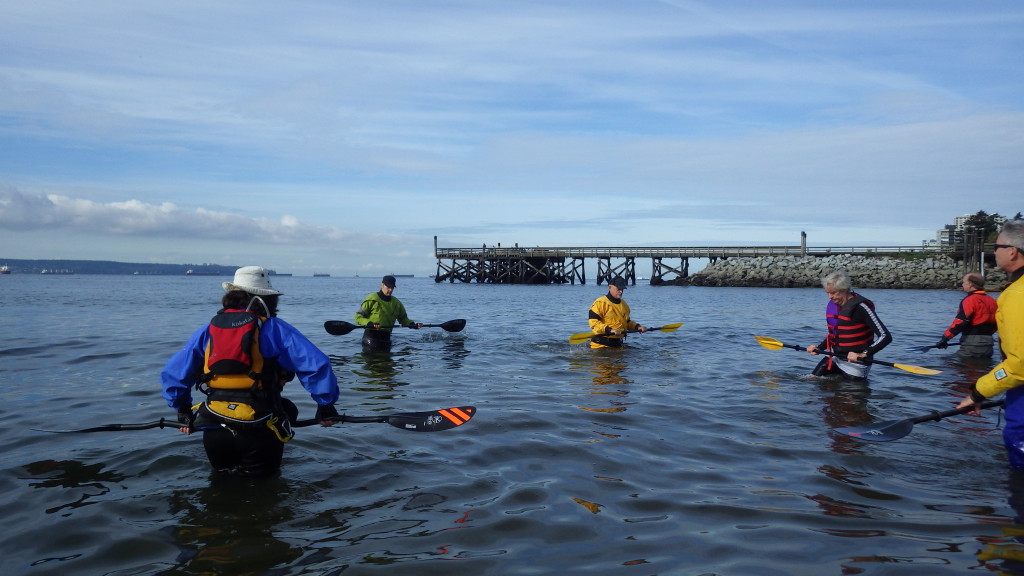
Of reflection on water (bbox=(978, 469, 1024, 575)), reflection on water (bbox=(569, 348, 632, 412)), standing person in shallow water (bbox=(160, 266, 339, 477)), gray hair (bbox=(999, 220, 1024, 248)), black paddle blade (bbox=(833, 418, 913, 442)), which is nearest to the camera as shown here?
reflection on water (bbox=(978, 469, 1024, 575))

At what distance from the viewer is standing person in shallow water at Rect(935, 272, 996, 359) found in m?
11.9

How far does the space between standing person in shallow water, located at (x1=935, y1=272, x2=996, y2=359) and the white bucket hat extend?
1187 centimetres

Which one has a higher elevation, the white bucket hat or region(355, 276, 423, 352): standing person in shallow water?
the white bucket hat

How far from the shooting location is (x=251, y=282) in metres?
5.36

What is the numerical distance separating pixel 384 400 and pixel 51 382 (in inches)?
235

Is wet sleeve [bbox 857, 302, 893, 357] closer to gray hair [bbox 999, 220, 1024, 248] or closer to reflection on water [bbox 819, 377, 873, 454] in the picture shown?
reflection on water [bbox 819, 377, 873, 454]

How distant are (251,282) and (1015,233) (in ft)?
19.6

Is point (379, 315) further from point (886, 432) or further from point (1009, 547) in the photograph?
point (1009, 547)

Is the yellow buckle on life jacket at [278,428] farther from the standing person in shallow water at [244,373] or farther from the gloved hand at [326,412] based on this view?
the gloved hand at [326,412]

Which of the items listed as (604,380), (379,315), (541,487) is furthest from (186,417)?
(379,315)

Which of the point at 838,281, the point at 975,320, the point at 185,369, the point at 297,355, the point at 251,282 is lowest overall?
the point at 975,320

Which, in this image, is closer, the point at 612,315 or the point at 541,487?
the point at 541,487

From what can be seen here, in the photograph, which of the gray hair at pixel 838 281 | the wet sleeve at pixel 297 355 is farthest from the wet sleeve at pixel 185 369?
the gray hair at pixel 838 281

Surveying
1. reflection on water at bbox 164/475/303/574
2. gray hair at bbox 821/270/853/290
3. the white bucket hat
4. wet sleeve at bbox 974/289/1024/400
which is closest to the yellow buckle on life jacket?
reflection on water at bbox 164/475/303/574
